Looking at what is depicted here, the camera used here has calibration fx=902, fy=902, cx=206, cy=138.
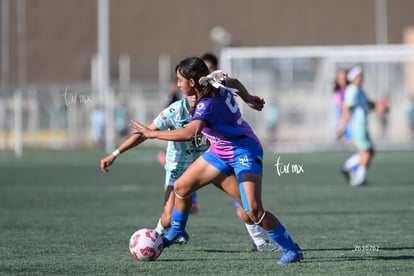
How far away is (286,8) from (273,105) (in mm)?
18591

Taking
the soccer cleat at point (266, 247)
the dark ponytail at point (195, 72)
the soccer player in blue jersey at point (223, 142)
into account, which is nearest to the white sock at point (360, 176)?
the soccer cleat at point (266, 247)

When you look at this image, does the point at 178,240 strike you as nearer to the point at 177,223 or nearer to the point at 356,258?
the point at 177,223

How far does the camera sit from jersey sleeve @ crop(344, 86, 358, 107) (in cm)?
1795

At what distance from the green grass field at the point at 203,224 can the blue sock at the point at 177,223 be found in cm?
21

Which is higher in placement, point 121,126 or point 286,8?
point 286,8

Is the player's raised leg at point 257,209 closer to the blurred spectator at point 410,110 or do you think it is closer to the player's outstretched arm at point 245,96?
the player's outstretched arm at point 245,96

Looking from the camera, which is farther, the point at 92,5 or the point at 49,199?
the point at 92,5

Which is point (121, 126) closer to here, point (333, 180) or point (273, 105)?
point (273, 105)

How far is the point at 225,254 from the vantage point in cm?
927

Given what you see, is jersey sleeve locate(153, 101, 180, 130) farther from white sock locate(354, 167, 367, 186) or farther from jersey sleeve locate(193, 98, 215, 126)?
white sock locate(354, 167, 367, 186)

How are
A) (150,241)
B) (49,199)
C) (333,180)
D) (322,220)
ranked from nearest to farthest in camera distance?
1. (150,241)
2. (322,220)
3. (49,199)
4. (333,180)

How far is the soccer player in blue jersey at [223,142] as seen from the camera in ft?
27.0

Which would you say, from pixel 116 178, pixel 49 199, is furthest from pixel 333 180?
pixel 49 199

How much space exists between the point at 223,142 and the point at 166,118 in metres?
1.35
